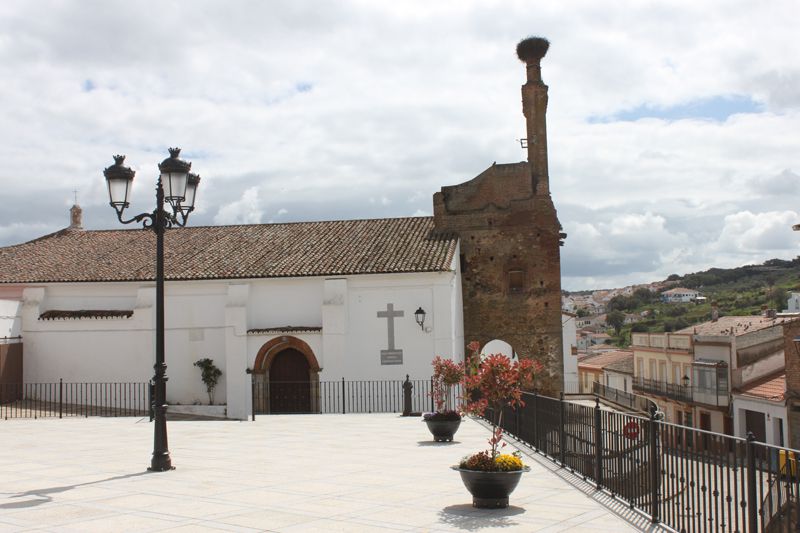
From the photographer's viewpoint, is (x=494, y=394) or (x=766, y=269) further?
(x=766, y=269)

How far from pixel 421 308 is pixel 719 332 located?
2432 cm

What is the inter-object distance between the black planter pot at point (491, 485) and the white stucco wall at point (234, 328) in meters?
16.3

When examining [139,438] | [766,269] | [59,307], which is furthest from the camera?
[766,269]

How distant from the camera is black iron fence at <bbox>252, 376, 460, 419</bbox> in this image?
2472cm

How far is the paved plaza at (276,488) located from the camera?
25.5 ft

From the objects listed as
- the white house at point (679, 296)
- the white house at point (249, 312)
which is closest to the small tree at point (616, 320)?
the white house at point (679, 296)

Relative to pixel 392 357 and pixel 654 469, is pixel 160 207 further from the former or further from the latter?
pixel 392 357

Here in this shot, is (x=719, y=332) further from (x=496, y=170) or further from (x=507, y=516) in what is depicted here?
(x=507, y=516)

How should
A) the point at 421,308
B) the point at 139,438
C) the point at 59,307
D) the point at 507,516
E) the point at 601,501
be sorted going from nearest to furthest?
the point at 507,516
the point at 601,501
the point at 139,438
the point at 421,308
the point at 59,307

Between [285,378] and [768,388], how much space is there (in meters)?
22.7

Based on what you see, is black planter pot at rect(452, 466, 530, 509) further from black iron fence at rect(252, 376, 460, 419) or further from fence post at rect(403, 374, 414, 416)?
black iron fence at rect(252, 376, 460, 419)

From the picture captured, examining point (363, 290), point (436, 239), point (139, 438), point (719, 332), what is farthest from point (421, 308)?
point (719, 332)

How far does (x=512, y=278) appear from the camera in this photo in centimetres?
2827

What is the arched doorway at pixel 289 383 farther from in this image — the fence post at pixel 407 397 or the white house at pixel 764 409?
the white house at pixel 764 409
